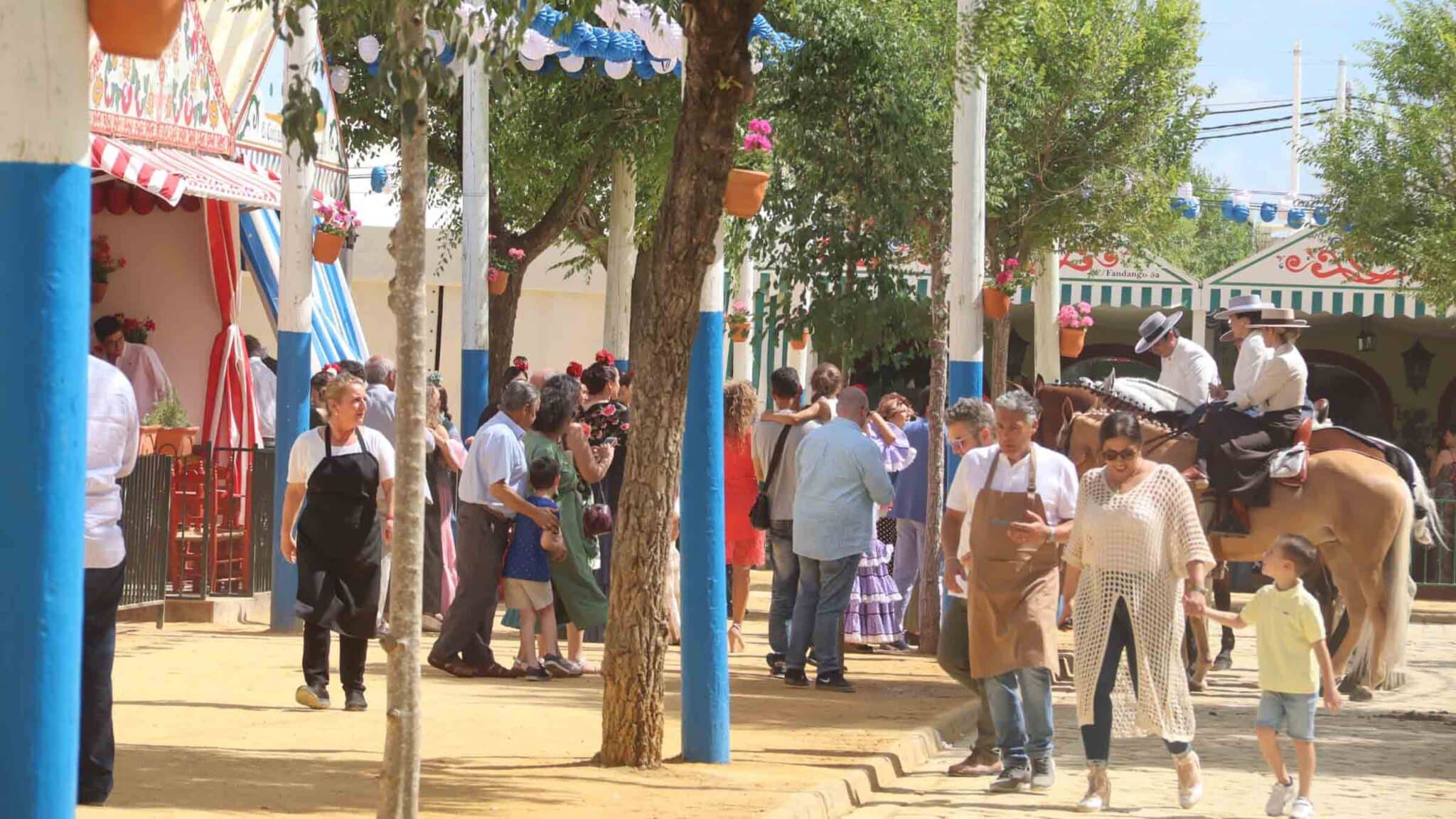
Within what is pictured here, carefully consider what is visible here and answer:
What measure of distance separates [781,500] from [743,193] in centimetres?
436

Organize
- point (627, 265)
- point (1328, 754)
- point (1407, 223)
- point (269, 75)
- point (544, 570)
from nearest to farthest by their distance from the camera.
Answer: point (1328, 754) < point (544, 570) < point (269, 75) < point (627, 265) < point (1407, 223)

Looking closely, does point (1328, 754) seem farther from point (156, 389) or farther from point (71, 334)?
point (156, 389)

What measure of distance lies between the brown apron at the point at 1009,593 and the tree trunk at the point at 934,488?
472 cm

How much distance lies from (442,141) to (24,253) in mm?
20358

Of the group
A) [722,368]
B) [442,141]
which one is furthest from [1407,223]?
[722,368]

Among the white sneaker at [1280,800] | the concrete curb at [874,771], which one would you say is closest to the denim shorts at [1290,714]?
the white sneaker at [1280,800]

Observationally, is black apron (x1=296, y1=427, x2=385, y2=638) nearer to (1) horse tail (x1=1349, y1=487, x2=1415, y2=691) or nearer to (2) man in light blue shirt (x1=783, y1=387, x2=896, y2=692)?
(2) man in light blue shirt (x1=783, y1=387, x2=896, y2=692)

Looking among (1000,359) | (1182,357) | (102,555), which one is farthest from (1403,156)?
(102,555)

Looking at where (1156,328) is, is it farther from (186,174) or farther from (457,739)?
(186,174)

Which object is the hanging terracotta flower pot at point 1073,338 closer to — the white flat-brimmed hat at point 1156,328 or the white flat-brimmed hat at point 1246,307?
the white flat-brimmed hat at point 1156,328

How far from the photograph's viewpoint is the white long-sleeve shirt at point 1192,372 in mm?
14758

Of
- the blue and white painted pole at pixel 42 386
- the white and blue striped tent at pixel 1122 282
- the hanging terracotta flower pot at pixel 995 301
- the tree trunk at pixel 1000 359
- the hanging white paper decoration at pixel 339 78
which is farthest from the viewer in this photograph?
the white and blue striped tent at pixel 1122 282

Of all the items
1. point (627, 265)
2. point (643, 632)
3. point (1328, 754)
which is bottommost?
point (1328, 754)

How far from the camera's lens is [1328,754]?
37.6ft
